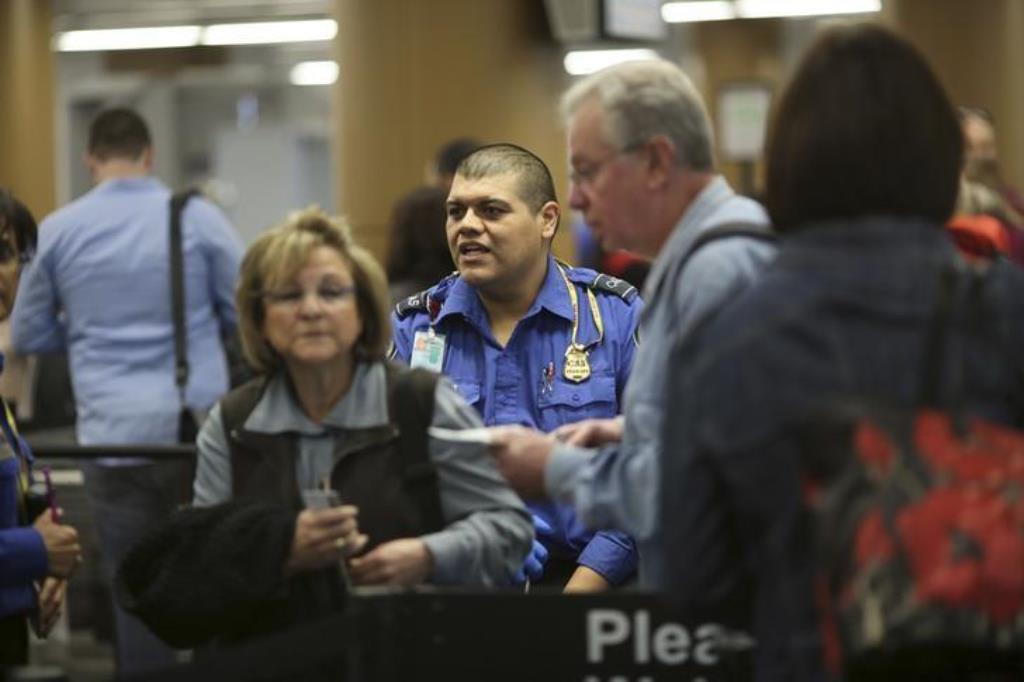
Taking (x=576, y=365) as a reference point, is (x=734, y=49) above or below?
above

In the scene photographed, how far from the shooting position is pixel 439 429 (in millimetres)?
4043

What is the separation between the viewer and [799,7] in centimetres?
2681

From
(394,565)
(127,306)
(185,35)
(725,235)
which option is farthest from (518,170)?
(185,35)

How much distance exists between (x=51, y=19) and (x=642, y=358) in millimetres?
17239

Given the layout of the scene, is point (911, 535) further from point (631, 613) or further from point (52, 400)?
point (52, 400)

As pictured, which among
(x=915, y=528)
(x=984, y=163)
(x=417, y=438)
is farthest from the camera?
(x=984, y=163)

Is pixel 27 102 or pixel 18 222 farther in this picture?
pixel 27 102

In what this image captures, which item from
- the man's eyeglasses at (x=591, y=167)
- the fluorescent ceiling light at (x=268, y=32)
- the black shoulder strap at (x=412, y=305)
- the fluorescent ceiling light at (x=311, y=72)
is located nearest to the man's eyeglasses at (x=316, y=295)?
the man's eyeglasses at (x=591, y=167)

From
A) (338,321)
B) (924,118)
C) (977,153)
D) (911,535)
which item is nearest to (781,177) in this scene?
(924,118)

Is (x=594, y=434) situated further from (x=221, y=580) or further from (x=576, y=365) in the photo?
(x=576, y=365)

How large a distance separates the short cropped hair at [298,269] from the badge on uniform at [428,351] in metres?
0.87

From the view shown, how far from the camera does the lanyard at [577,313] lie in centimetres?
518

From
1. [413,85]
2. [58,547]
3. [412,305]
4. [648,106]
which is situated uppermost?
[413,85]

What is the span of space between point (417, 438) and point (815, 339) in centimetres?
148
